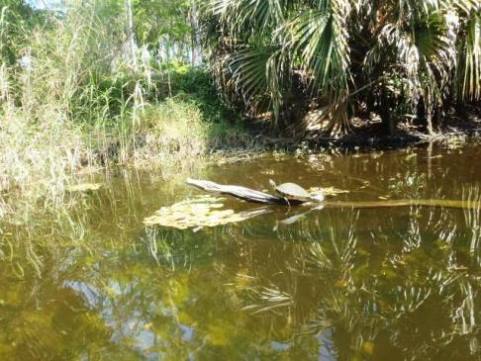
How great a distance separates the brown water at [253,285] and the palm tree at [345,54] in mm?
2479

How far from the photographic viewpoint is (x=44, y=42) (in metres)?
5.51

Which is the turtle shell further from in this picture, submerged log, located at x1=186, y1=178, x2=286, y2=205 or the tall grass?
the tall grass

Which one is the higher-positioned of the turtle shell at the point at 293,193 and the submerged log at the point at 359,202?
the turtle shell at the point at 293,193

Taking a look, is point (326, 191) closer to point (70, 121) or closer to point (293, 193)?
point (293, 193)

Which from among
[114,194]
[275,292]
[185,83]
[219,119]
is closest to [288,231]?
[275,292]

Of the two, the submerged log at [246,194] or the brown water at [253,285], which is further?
the submerged log at [246,194]

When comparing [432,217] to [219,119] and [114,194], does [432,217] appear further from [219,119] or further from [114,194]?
[219,119]

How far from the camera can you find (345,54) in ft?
20.8

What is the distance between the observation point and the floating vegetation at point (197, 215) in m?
4.05

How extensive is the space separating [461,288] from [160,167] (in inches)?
190

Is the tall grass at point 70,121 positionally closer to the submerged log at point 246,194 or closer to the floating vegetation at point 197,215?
the floating vegetation at point 197,215

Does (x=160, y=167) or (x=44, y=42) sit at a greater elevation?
(x=44, y=42)

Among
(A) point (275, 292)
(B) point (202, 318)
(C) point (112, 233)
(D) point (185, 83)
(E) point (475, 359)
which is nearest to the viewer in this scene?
(E) point (475, 359)

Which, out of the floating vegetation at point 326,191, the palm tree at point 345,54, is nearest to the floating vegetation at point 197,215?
the floating vegetation at point 326,191
